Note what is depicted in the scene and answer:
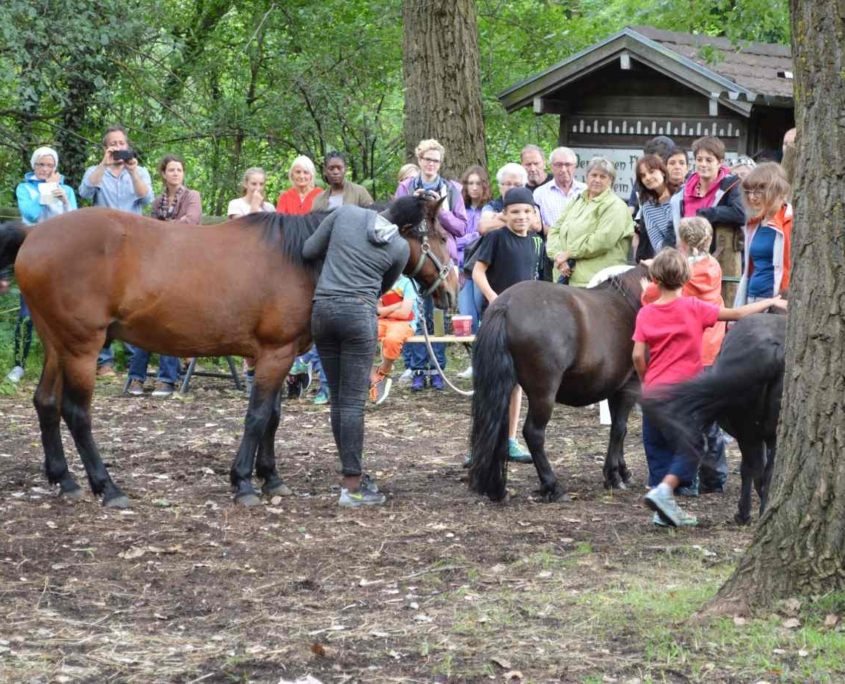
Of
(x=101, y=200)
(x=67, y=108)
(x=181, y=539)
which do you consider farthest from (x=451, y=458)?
(x=67, y=108)

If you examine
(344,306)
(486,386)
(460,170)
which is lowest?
(486,386)

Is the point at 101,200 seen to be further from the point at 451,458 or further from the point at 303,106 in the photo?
the point at 303,106

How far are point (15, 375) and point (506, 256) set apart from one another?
516cm

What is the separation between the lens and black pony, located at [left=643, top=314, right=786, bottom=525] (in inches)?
262

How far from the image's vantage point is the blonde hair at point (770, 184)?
316 inches

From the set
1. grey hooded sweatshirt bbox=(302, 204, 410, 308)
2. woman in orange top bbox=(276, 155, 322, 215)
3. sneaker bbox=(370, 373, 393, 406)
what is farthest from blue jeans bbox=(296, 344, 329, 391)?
grey hooded sweatshirt bbox=(302, 204, 410, 308)

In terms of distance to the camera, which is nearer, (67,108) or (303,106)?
(67,108)

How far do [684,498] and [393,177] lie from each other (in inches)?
411

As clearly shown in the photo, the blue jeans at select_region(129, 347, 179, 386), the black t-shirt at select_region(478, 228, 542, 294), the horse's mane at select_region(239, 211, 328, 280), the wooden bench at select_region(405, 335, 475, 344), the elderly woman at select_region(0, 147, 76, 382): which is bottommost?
the blue jeans at select_region(129, 347, 179, 386)

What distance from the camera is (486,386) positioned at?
25.0 feet

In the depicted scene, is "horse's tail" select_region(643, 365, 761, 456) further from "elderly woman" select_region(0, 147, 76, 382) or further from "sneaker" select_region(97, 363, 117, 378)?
"sneaker" select_region(97, 363, 117, 378)

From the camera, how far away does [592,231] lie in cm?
1007

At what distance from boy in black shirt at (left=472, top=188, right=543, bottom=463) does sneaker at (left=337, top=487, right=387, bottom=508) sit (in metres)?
1.66

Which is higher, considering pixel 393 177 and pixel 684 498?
pixel 393 177
